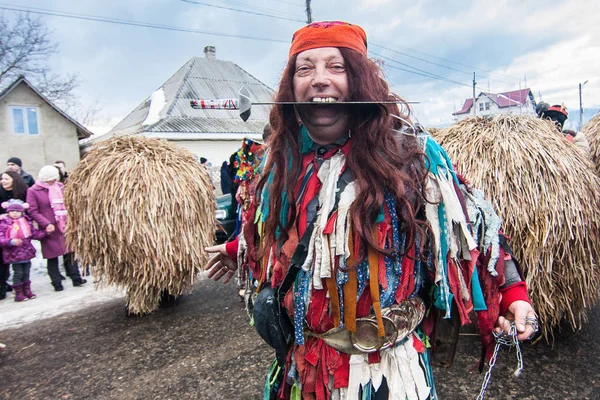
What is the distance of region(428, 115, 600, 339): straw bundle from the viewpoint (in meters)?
2.47

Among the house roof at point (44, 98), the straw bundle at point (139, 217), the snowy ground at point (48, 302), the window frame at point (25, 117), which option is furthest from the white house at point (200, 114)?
the straw bundle at point (139, 217)

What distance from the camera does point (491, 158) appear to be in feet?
8.64

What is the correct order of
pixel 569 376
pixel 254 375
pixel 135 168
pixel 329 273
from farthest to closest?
pixel 135 168 → pixel 254 375 → pixel 569 376 → pixel 329 273

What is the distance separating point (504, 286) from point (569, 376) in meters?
1.77

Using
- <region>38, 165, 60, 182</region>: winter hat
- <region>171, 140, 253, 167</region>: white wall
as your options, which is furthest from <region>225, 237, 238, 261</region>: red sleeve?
<region>171, 140, 253, 167</region>: white wall

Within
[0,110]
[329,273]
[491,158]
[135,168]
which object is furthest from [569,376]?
[0,110]

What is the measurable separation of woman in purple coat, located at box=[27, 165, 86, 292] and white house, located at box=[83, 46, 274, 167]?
10.5m

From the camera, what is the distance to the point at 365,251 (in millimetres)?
1240

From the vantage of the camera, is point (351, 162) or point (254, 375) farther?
point (254, 375)

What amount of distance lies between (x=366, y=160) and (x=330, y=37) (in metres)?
0.44

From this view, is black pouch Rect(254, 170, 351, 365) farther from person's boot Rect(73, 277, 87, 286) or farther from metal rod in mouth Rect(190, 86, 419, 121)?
person's boot Rect(73, 277, 87, 286)

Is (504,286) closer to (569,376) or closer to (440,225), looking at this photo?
(440,225)

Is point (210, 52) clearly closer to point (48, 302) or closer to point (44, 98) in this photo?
point (44, 98)

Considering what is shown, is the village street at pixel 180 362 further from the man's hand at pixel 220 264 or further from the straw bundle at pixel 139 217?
the man's hand at pixel 220 264
